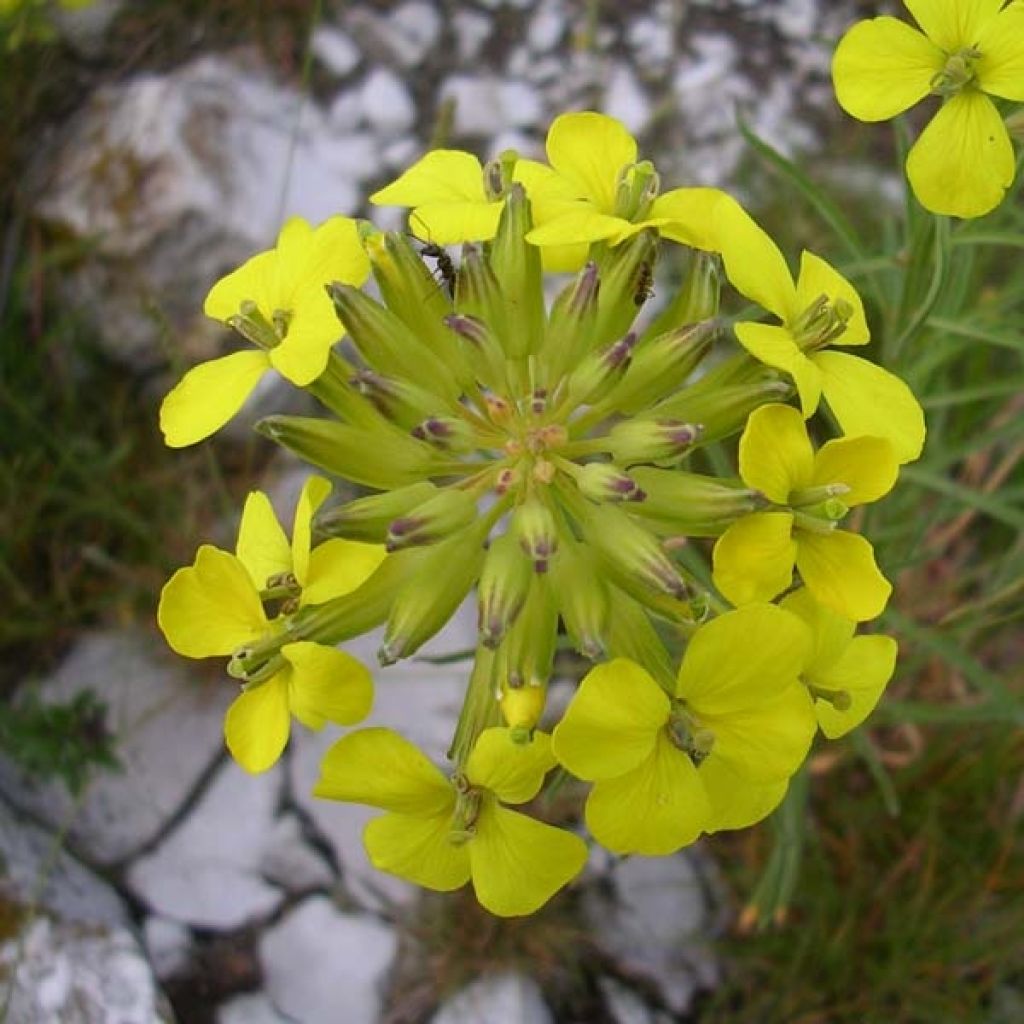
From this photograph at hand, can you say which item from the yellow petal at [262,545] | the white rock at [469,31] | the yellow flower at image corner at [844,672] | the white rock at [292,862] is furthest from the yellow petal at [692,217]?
the white rock at [469,31]

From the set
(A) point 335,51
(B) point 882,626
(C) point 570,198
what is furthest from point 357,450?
(A) point 335,51

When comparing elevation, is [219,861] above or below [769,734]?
below

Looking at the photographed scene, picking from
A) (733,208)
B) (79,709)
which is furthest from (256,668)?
(79,709)

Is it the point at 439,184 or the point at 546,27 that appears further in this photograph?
the point at 546,27

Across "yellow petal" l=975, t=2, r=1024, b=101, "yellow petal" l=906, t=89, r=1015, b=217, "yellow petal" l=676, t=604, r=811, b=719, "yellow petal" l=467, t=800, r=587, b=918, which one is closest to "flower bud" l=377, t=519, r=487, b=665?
"yellow petal" l=467, t=800, r=587, b=918

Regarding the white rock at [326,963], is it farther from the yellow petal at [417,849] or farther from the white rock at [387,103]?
the white rock at [387,103]

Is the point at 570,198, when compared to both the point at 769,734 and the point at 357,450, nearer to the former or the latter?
the point at 357,450
